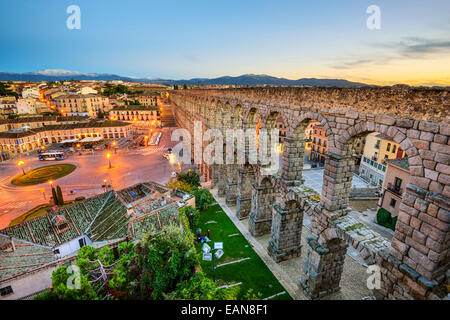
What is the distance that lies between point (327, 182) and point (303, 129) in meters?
4.33

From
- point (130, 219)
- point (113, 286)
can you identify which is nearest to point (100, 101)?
point (130, 219)

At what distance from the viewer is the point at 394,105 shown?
923 centimetres

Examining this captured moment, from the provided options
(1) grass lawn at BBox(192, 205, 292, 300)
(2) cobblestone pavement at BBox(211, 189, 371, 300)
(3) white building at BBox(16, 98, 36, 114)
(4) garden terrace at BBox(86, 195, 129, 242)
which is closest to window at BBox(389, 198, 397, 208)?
(2) cobblestone pavement at BBox(211, 189, 371, 300)

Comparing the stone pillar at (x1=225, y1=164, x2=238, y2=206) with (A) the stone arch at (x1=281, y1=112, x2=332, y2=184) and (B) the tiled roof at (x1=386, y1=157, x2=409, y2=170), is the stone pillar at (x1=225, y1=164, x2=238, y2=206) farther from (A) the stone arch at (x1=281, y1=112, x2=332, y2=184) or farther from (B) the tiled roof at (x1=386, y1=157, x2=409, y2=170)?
(B) the tiled roof at (x1=386, y1=157, x2=409, y2=170)

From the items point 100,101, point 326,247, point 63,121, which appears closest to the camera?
point 326,247

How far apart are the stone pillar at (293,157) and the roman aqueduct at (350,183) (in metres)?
0.07

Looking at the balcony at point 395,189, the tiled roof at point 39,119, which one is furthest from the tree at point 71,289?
the tiled roof at point 39,119

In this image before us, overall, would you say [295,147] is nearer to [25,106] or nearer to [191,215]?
[191,215]

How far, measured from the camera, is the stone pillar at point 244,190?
24.6m

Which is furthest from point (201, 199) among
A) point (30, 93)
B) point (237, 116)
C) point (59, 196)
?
point (30, 93)

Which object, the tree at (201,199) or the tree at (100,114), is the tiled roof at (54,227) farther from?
the tree at (100,114)

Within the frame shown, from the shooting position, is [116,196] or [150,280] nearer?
[150,280]

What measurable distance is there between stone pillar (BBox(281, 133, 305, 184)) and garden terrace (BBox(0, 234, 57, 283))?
1890 centimetres
